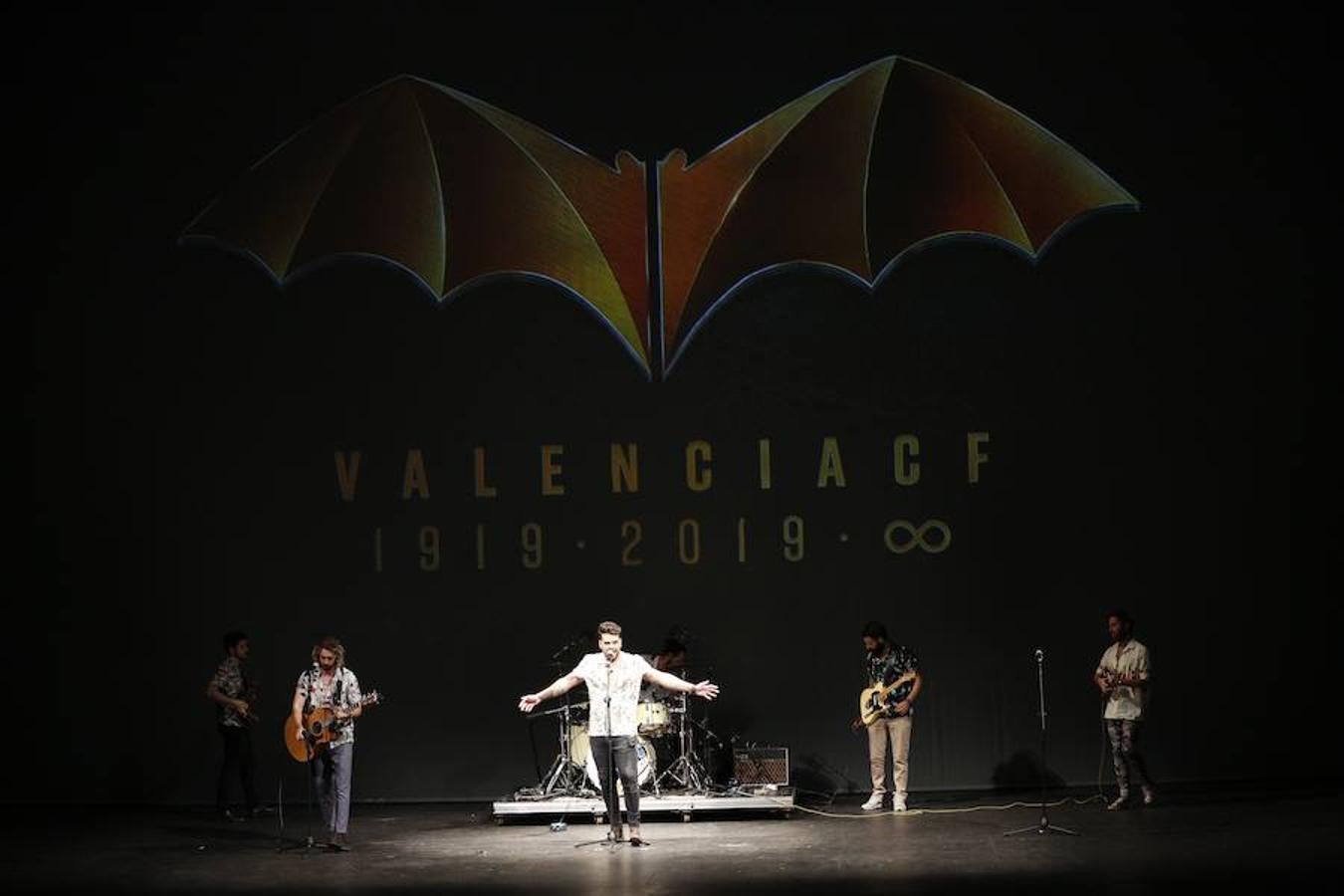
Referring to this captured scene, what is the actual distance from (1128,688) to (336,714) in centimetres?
462

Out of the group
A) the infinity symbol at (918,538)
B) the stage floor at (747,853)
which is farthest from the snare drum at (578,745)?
the infinity symbol at (918,538)

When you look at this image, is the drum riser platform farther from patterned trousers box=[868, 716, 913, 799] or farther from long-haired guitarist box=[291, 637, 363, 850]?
long-haired guitarist box=[291, 637, 363, 850]

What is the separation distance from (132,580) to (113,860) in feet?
9.99

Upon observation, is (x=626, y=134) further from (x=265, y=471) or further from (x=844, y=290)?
(x=265, y=471)

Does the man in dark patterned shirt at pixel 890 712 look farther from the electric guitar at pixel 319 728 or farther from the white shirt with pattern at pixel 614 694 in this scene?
the electric guitar at pixel 319 728

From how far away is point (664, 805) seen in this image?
10.4 m

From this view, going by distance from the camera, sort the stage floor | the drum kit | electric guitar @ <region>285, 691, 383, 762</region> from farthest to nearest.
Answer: the drum kit → electric guitar @ <region>285, 691, 383, 762</region> → the stage floor

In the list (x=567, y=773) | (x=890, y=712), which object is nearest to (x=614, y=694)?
(x=567, y=773)

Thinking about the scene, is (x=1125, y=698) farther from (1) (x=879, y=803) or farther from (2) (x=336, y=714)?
(2) (x=336, y=714)

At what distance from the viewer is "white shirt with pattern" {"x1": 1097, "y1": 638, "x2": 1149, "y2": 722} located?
10398 mm

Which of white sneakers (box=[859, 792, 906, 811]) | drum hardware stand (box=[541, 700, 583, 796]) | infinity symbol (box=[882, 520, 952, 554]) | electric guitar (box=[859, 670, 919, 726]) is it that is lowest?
white sneakers (box=[859, 792, 906, 811])

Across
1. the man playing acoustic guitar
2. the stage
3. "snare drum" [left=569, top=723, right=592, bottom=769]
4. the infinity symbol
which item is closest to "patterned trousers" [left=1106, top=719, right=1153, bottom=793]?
the man playing acoustic guitar

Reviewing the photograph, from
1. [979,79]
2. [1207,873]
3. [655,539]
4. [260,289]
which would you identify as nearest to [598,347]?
[655,539]

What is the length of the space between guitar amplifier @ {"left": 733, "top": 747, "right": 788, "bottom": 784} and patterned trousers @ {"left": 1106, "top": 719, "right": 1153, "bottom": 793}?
200cm
